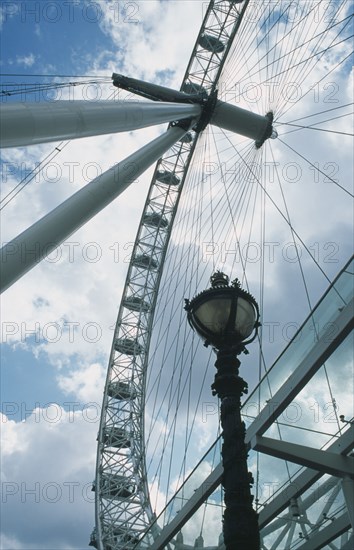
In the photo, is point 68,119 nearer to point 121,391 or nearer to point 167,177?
point 167,177

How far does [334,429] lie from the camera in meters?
6.94

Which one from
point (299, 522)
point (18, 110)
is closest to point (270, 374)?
point (299, 522)

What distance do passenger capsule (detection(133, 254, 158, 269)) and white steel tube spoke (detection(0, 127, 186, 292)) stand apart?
60.3ft

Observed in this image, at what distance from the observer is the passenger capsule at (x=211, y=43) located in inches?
923

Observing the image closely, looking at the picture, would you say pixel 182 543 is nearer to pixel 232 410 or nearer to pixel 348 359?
pixel 348 359

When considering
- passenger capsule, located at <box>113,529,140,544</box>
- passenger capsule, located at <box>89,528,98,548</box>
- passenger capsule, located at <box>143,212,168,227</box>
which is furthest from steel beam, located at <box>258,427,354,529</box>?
passenger capsule, located at <box>143,212,168,227</box>

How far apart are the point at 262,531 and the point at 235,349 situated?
5.90 metres

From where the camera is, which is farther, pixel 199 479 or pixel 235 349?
pixel 199 479

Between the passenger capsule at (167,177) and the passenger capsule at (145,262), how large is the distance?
174 inches

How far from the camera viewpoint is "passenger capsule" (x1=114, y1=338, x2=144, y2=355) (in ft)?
95.6

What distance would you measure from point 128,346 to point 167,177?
9.72m

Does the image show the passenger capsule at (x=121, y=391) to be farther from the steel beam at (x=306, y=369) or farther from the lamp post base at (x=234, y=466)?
the lamp post base at (x=234, y=466)

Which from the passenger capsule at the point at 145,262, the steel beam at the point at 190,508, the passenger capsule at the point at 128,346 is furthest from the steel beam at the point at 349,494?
the passenger capsule at the point at 128,346

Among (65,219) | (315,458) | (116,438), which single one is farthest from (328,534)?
(116,438)
